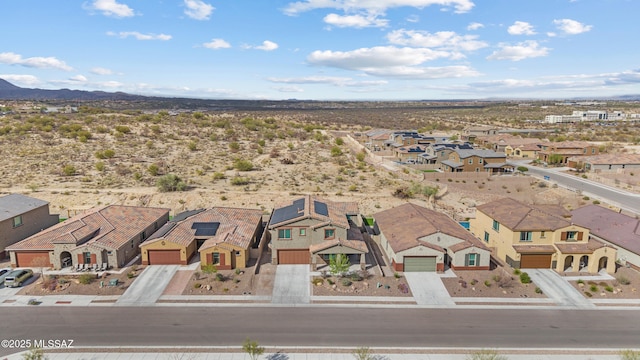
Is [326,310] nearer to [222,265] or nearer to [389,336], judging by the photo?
[389,336]

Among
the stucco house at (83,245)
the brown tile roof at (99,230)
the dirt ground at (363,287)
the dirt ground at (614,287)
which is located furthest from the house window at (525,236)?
the brown tile roof at (99,230)

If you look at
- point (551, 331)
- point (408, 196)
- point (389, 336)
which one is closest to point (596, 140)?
point (408, 196)

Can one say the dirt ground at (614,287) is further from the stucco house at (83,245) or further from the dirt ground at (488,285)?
the stucco house at (83,245)

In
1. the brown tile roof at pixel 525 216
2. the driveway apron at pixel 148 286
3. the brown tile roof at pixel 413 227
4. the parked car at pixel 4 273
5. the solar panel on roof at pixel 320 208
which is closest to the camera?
the driveway apron at pixel 148 286

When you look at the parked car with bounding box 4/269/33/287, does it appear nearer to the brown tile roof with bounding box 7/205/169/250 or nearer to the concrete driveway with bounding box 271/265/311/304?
the brown tile roof with bounding box 7/205/169/250

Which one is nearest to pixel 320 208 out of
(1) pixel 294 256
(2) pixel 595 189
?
(1) pixel 294 256

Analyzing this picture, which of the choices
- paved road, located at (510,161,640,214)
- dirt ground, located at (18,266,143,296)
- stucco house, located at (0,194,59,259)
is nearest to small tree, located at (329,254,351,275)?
dirt ground, located at (18,266,143,296)
